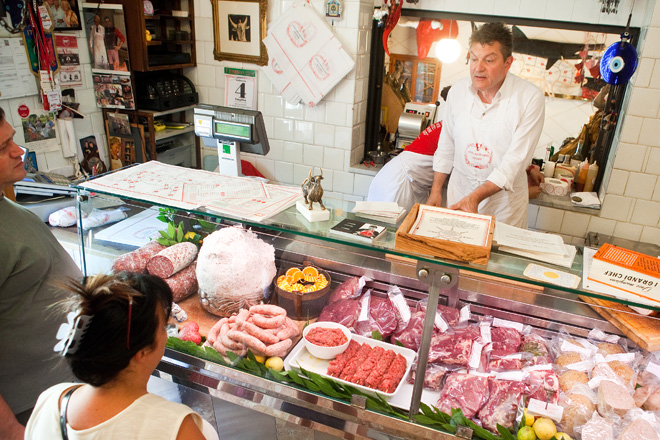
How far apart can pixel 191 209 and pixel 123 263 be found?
611mm

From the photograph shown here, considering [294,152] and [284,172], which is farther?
[284,172]

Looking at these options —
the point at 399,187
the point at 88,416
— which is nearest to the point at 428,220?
the point at 88,416

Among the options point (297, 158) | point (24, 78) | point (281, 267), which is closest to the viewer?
point (281, 267)

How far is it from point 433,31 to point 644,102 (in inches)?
68.5

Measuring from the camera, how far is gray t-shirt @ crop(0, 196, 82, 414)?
5.56 feet

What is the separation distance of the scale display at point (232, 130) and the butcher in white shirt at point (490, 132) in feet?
3.83

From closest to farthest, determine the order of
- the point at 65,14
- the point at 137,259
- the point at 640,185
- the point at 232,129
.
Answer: the point at 137,259 → the point at 232,129 → the point at 640,185 → the point at 65,14

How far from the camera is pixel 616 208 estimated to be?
3.58 metres

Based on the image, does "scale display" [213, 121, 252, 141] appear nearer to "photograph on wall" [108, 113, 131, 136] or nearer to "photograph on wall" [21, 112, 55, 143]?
"photograph on wall" [21, 112, 55, 143]

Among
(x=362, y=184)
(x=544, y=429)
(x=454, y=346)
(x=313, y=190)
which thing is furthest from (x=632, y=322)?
(x=362, y=184)

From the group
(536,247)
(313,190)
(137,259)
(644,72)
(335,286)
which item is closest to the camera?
(536,247)

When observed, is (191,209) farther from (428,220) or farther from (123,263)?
(428,220)

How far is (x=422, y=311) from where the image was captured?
6.78 feet

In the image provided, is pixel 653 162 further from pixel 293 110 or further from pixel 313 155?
pixel 293 110
